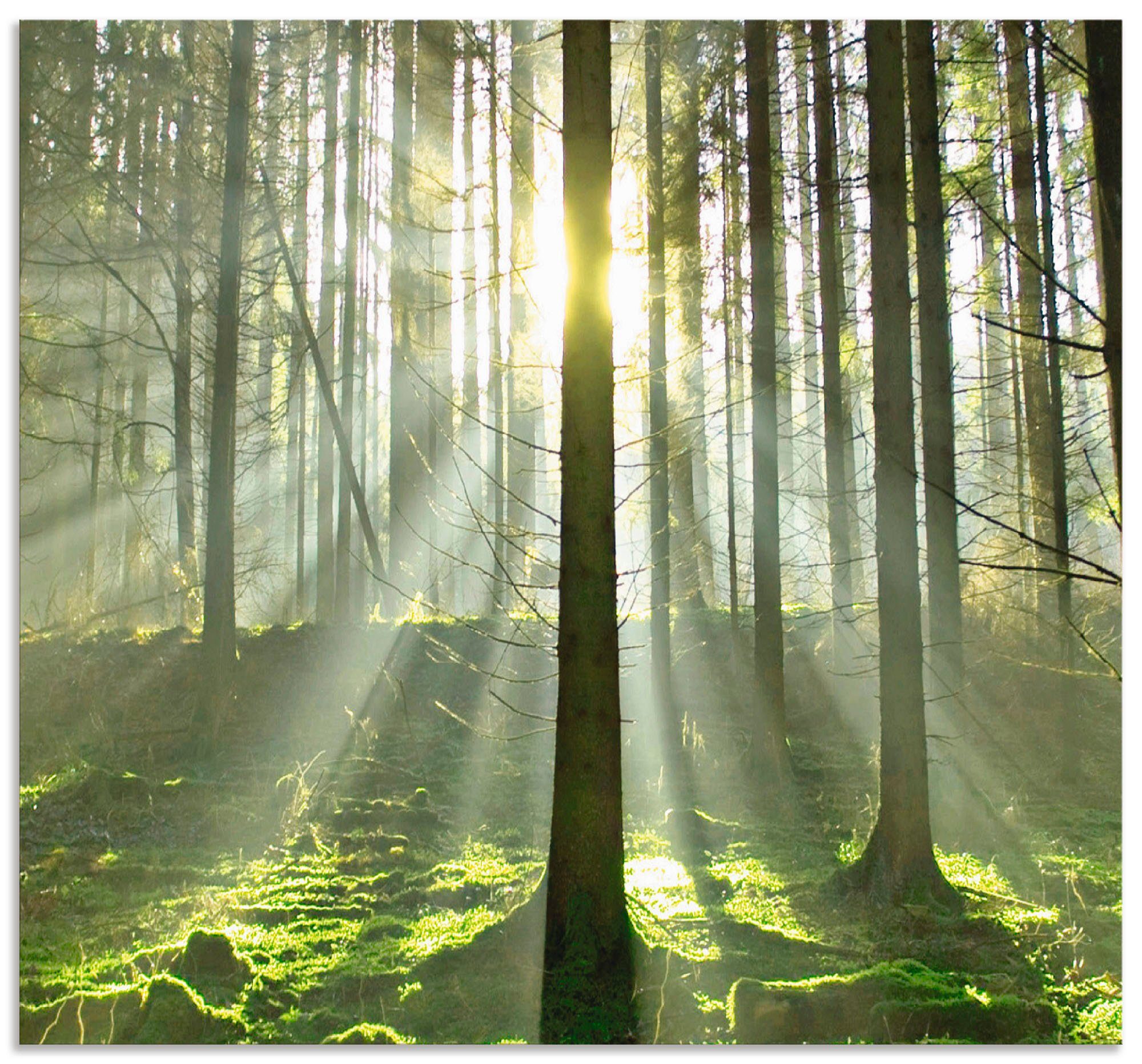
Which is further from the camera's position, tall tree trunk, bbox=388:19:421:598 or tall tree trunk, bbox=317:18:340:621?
tall tree trunk, bbox=317:18:340:621

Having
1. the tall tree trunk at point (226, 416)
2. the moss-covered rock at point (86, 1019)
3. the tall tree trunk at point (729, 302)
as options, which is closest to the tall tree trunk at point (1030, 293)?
the tall tree trunk at point (729, 302)

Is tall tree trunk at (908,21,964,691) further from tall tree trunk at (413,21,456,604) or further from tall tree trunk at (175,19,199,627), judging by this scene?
tall tree trunk at (175,19,199,627)

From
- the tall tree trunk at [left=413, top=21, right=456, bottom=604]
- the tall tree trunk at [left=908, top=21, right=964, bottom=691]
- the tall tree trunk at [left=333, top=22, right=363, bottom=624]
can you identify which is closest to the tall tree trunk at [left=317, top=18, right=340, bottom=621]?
the tall tree trunk at [left=333, top=22, right=363, bottom=624]

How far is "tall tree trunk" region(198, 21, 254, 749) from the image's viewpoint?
1085 cm

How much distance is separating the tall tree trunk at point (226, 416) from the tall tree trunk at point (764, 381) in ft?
20.6

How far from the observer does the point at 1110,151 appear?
155 inches

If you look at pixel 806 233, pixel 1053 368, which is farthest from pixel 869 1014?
pixel 806 233

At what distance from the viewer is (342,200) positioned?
18.0 m

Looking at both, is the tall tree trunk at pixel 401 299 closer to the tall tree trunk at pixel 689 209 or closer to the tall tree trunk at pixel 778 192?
the tall tree trunk at pixel 689 209

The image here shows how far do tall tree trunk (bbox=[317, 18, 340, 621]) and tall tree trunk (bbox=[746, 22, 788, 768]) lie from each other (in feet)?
26.2

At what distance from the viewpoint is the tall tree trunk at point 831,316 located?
9.75 meters

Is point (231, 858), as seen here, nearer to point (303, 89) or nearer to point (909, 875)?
point (909, 875)

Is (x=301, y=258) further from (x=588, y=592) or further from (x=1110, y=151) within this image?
(x=1110, y=151)

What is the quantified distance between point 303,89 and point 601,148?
525 inches
